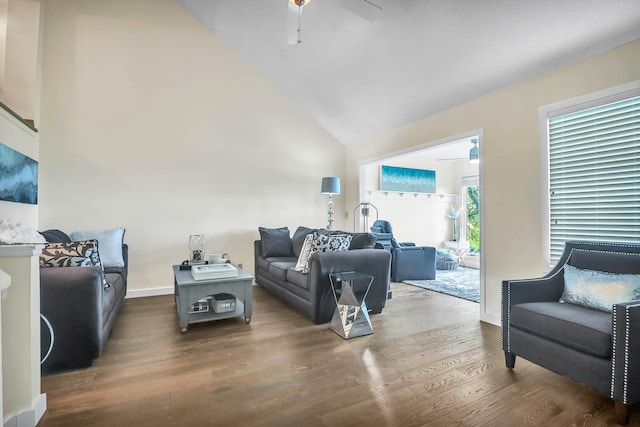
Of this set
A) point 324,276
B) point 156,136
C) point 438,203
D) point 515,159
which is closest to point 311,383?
point 324,276

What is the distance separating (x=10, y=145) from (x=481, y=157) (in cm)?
461

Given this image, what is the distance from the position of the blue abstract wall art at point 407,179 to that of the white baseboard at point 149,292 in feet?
14.0

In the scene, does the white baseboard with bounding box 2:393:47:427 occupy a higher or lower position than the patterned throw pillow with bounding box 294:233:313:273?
lower

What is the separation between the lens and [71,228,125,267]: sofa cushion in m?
3.52

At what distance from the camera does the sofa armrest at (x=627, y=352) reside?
1570mm

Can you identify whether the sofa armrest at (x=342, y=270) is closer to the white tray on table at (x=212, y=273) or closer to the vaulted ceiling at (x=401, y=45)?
the white tray on table at (x=212, y=273)

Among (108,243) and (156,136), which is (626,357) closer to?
(108,243)

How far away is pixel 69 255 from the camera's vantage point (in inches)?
92.7

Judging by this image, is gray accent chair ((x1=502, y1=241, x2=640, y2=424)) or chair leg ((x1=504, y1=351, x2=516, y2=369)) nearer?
gray accent chair ((x1=502, y1=241, x2=640, y2=424))

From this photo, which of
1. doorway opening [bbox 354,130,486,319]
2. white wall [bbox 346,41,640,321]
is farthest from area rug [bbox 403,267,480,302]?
doorway opening [bbox 354,130,486,319]

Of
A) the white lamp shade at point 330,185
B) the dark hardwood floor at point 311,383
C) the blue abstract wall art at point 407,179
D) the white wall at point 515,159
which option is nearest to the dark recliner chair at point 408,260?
the white lamp shade at point 330,185

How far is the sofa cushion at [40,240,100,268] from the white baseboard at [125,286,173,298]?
172 cm

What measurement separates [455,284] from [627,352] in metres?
3.35

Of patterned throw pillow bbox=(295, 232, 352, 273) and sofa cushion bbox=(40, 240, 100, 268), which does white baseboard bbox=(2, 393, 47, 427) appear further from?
patterned throw pillow bbox=(295, 232, 352, 273)
